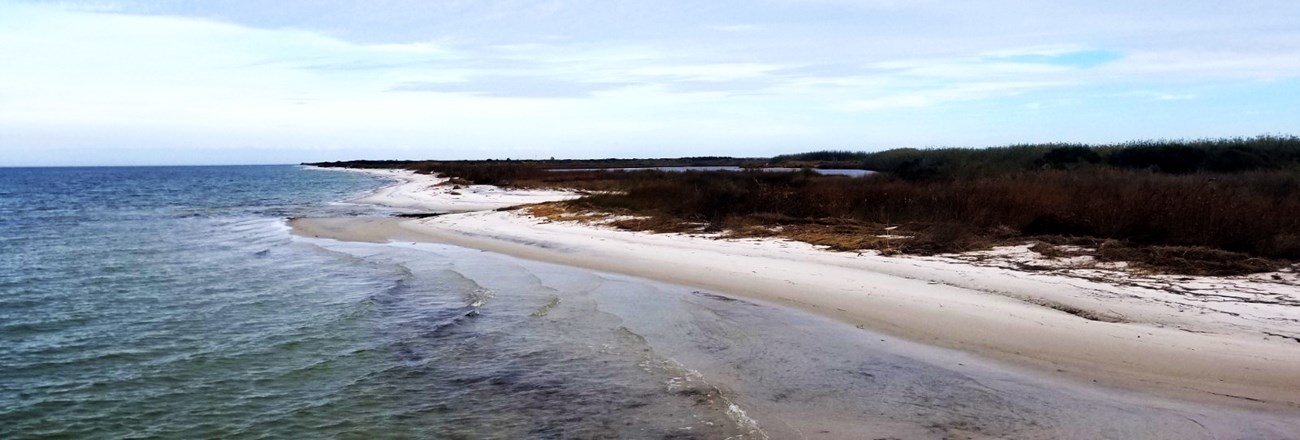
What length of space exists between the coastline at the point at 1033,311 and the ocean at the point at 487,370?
0.44m

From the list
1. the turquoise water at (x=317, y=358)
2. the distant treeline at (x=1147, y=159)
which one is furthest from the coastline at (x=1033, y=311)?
the distant treeline at (x=1147, y=159)

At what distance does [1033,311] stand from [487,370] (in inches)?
209

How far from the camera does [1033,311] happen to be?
818cm

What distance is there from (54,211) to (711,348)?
35546 millimetres

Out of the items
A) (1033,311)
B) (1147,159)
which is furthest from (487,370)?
(1147,159)

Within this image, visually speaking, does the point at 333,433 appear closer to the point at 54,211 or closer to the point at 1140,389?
the point at 1140,389

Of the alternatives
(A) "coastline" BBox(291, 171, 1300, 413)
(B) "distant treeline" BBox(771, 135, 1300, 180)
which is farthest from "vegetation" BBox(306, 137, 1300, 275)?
(B) "distant treeline" BBox(771, 135, 1300, 180)

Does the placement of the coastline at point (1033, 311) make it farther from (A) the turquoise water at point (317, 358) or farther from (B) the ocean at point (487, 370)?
(A) the turquoise water at point (317, 358)

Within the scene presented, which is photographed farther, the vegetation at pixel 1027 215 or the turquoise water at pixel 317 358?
the vegetation at pixel 1027 215

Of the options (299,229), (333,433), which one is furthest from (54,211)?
(333,433)

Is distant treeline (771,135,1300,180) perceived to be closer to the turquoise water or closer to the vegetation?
the vegetation

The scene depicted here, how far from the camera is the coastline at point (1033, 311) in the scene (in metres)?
6.15

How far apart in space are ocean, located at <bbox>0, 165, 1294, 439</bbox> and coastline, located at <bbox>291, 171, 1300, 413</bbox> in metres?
0.44

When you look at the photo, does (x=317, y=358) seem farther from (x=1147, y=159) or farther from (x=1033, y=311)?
(x=1147, y=159)
